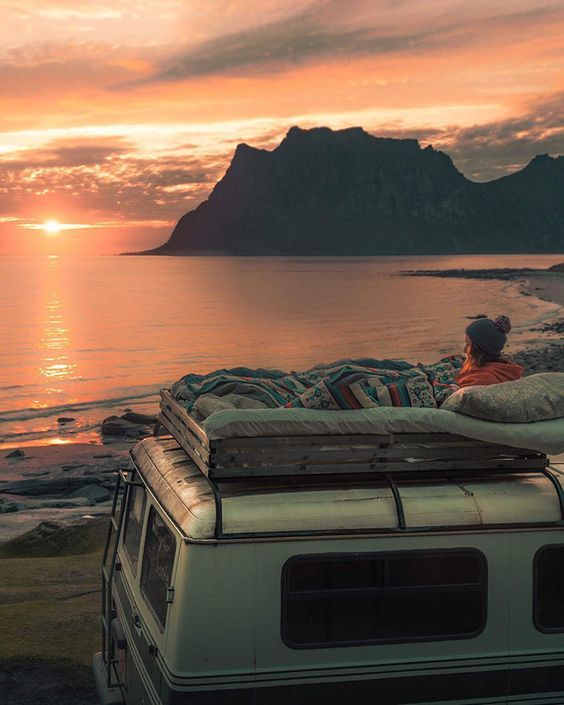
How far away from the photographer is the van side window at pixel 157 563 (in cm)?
572

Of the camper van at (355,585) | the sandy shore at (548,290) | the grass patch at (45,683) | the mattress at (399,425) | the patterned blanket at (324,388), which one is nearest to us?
the camper van at (355,585)

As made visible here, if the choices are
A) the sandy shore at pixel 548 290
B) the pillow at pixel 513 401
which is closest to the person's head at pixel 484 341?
the pillow at pixel 513 401

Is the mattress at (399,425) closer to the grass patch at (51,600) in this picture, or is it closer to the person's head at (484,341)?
the person's head at (484,341)

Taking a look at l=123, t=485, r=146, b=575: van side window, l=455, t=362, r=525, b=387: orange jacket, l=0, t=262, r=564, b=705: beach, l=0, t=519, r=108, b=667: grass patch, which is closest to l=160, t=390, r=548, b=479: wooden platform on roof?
l=455, t=362, r=525, b=387: orange jacket

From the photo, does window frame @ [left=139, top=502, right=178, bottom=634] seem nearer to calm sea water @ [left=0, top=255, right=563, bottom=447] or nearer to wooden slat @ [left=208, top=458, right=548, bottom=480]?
wooden slat @ [left=208, top=458, right=548, bottom=480]

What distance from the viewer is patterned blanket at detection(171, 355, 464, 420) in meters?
5.93

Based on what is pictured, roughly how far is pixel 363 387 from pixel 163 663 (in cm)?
233

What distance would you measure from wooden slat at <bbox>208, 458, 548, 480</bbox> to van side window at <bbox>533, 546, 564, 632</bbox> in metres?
0.62

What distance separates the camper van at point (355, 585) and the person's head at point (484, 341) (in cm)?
112

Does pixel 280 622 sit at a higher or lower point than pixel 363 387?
lower

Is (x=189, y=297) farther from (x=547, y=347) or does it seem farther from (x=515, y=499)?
(x=515, y=499)

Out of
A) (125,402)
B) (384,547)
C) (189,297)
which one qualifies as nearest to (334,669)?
(384,547)

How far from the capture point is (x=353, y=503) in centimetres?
553

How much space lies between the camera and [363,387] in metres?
6.26
